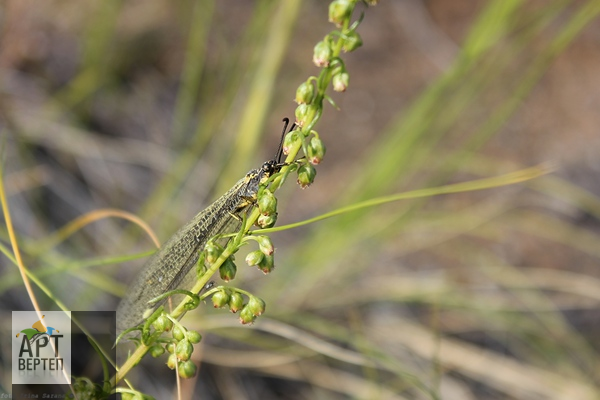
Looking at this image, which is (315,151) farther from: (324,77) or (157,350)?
(157,350)

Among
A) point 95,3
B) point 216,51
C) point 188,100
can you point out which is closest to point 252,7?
point 216,51

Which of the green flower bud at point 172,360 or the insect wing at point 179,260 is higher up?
the insect wing at point 179,260

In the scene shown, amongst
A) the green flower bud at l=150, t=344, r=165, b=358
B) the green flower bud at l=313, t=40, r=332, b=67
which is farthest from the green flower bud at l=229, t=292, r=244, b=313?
the green flower bud at l=313, t=40, r=332, b=67

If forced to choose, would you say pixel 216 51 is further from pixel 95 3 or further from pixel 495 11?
pixel 495 11

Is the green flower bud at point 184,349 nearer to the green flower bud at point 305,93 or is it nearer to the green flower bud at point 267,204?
the green flower bud at point 267,204

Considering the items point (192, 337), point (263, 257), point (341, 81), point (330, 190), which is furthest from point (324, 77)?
point (330, 190)

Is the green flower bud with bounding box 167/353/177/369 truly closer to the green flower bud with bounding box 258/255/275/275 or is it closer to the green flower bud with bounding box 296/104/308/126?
the green flower bud with bounding box 258/255/275/275

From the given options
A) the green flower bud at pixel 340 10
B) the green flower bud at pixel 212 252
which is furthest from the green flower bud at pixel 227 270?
the green flower bud at pixel 340 10
